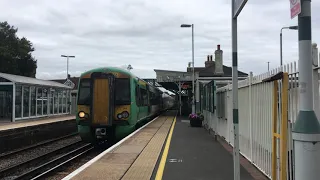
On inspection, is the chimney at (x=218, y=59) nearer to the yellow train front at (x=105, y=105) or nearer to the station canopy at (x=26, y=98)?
the station canopy at (x=26, y=98)

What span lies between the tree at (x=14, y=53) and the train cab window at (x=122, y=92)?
124ft

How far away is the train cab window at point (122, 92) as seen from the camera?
14.4 m

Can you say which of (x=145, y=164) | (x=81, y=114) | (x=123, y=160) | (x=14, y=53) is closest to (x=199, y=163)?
(x=145, y=164)

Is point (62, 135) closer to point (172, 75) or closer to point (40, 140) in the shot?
point (40, 140)

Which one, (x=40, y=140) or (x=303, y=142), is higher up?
(x=303, y=142)

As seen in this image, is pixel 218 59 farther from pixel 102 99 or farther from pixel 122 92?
pixel 102 99

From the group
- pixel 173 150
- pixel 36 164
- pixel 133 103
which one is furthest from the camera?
pixel 133 103

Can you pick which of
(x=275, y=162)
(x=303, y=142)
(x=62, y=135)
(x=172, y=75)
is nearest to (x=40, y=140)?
(x=62, y=135)

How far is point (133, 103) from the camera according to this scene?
14938 mm

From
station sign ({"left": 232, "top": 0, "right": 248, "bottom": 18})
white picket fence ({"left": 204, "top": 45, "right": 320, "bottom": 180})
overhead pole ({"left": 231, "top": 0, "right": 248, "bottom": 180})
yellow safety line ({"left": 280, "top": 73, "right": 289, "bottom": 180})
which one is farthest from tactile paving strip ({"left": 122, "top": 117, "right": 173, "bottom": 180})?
station sign ({"left": 232, "top": 0, "right": 248, "bottom": 18})

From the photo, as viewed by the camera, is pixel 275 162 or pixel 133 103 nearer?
pixel 275 162

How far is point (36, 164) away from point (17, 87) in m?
11.5

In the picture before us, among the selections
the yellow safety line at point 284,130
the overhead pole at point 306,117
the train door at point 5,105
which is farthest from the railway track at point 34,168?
the train door at point 5,105

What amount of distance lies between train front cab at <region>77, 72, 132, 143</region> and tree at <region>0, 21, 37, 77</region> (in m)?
37.6
